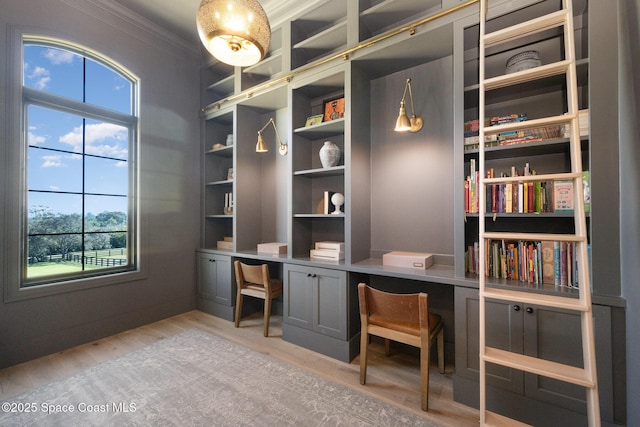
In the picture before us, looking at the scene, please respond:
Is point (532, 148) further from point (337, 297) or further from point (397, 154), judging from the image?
point (337, 297)

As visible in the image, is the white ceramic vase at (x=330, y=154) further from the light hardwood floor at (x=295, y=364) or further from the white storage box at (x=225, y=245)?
the light hardwood floor at (x=295, y=364)

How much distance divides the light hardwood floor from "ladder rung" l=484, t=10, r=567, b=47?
2.37 m

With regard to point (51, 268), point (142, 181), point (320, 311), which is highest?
point (142, 181)

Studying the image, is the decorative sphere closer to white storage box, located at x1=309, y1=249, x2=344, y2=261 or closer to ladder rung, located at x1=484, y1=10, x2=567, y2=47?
white storage box, located at x1=309, y1=249, x2=344, y2=261

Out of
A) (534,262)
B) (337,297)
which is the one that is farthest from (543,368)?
(337,297)

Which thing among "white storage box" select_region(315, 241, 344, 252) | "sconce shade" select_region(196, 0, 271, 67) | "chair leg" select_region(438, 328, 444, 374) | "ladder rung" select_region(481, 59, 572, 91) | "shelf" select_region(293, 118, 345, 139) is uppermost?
"sconce shade" select_region(196, 0, 271, 67)

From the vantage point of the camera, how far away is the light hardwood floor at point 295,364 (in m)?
1.89

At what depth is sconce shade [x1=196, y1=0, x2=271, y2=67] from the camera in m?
1.32

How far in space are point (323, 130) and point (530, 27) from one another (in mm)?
1756

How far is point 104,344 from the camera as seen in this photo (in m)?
2.76

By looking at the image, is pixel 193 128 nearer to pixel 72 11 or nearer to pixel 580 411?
pixel 72 11

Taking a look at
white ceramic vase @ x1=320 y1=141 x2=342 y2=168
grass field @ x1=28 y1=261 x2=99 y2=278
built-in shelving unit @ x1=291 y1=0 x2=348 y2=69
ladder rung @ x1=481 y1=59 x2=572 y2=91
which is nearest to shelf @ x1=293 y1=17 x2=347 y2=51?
built-in shelving unit @ x1=291 y1=0 x2=348 y2=69

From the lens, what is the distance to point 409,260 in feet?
7.46

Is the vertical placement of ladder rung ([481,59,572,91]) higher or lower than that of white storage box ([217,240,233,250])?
higher
